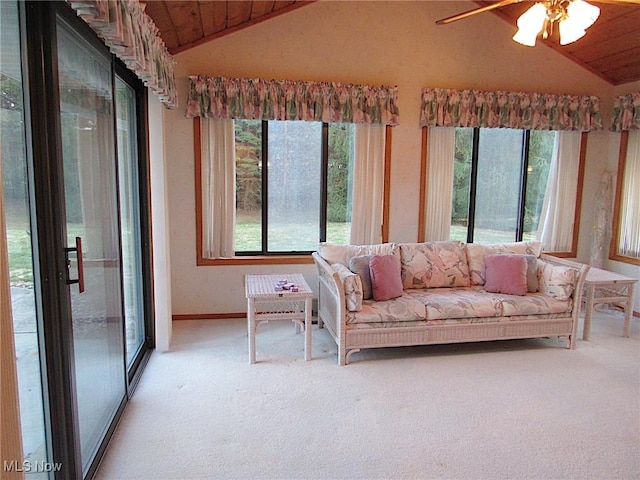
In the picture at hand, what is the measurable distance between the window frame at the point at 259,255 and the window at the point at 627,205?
270 centimetres

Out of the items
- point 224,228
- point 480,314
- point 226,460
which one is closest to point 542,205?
point 480,314

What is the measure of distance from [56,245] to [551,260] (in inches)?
163

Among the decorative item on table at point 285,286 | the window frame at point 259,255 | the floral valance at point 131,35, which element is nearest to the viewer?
the floral valance at point 131,35

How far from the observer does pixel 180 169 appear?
439 centimetres

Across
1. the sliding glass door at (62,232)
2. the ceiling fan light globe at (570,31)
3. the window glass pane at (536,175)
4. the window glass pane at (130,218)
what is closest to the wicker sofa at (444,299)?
the window glass pane at (536,175)

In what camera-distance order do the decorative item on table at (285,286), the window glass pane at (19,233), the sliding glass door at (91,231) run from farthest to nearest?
the decorative item on table at (285,286)
the sliding glass door at (91,231)
the window glass pane at (19,233)

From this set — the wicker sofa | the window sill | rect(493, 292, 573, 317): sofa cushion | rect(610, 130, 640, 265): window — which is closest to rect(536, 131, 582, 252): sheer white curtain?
rect(610, 130, 640, 265): window

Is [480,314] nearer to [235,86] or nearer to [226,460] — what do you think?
[226,460]

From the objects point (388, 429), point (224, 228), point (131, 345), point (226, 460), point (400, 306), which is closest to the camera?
point (226, 460)

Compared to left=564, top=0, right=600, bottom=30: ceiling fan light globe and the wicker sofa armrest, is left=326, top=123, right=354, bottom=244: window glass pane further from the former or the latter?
left=564, top=0, right=600, bottom=30: ceiling fan light globe

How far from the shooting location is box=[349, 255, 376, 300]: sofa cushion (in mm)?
3736

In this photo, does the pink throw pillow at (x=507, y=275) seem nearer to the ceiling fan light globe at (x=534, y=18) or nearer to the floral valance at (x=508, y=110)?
the floral valance at (x=508, y=110)

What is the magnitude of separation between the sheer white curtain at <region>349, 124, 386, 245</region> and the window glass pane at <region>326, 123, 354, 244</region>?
7cm

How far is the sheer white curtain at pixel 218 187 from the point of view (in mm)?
4359
